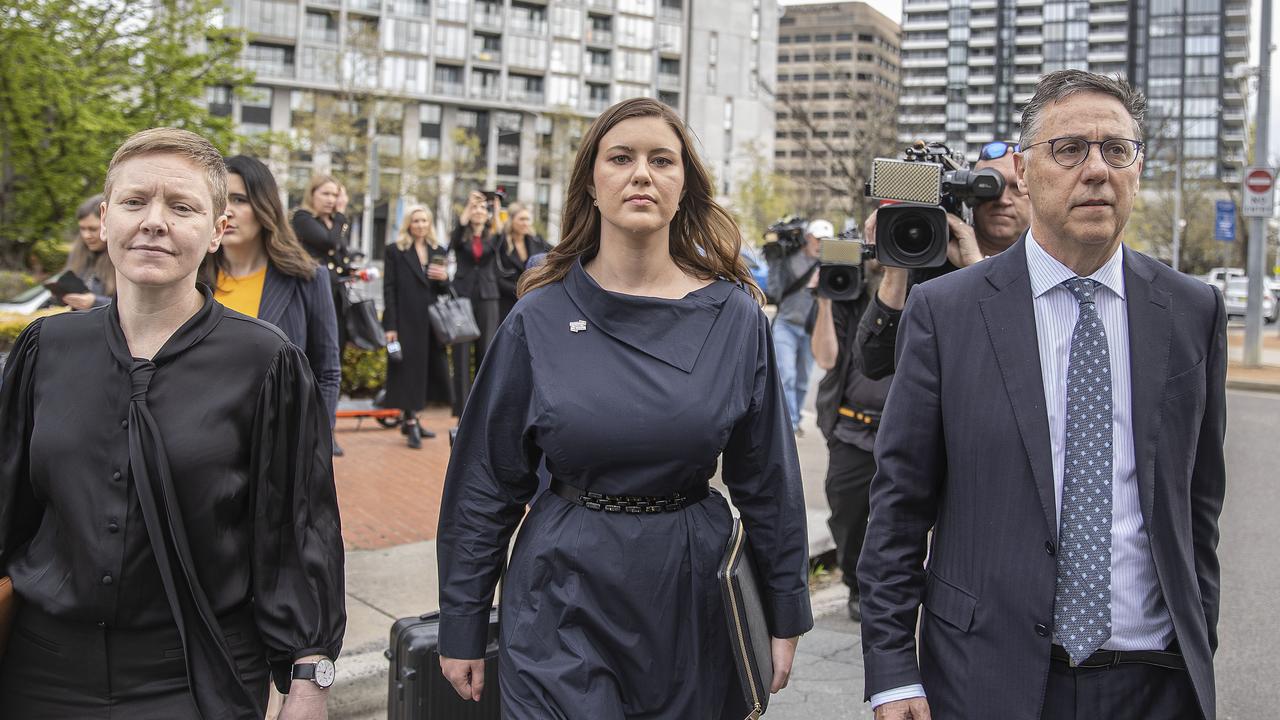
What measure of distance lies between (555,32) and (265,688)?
3281 inches

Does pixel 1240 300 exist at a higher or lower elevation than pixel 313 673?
higher

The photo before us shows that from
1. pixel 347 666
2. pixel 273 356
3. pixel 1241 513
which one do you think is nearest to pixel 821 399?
pixel 347 666

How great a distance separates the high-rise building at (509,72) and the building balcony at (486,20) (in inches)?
2.7

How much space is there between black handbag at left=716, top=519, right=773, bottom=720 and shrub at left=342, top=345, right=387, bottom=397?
32.7ft

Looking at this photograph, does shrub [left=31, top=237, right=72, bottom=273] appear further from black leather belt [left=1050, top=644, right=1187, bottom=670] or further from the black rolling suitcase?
black leather belt [left=1050, top=644, right=1187, bottom=670]

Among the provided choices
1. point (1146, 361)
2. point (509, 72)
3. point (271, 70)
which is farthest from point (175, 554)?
point (509, 72)

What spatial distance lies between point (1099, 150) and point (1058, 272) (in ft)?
0.90

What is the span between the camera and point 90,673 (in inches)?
96.0

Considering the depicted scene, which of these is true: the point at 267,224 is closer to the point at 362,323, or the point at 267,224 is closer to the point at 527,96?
the point at 362,323

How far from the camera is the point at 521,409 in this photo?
289cm

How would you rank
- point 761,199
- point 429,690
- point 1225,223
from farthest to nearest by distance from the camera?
point 761,199 → point 1225,223 → point 429,690

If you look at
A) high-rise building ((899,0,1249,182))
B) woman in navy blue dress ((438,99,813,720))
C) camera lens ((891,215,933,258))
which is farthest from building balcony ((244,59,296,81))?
high-rise building ((899,0,1249,182))

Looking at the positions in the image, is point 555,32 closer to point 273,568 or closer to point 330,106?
point 330,106

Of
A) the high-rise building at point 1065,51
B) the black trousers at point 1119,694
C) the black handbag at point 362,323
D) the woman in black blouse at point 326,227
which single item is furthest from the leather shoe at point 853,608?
the high-rise building at point 1065,51
